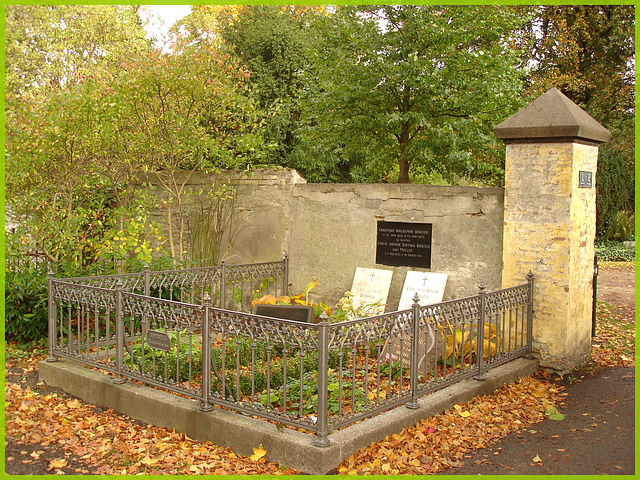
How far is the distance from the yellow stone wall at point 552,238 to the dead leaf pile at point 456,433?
763mm

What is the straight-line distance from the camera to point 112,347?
7508 millimetres

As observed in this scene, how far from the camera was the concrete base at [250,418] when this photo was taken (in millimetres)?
4387

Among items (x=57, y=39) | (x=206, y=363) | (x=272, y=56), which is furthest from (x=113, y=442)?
(x=57, y=39)

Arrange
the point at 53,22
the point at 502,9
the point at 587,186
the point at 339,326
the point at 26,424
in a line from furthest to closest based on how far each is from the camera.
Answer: the point at 53,22 < the point at 502,9 < the point at 587,186 < the point at 26,424 < the point at 339,326

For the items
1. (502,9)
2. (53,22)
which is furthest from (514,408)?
(53,22)

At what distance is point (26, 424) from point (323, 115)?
857 centimetres

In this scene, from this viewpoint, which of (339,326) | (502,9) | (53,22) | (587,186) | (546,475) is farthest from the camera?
(53,22)

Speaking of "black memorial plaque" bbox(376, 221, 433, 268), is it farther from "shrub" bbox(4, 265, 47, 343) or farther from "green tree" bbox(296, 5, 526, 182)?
"shrub" bbox(4, 265, 47, 343)

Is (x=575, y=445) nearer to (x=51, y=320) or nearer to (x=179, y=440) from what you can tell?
(x=179, y=440)

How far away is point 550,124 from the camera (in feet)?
21.9

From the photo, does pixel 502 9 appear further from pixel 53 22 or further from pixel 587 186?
pixel 53 22

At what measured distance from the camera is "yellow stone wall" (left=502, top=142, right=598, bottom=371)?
6699 millimetres

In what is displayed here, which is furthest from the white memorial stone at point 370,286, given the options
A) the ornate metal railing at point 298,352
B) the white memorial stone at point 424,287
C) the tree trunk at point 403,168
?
the tree trunk at point 403,168

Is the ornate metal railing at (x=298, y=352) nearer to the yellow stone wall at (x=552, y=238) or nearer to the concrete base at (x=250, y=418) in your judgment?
the concrete base at (x=250, y=418)
